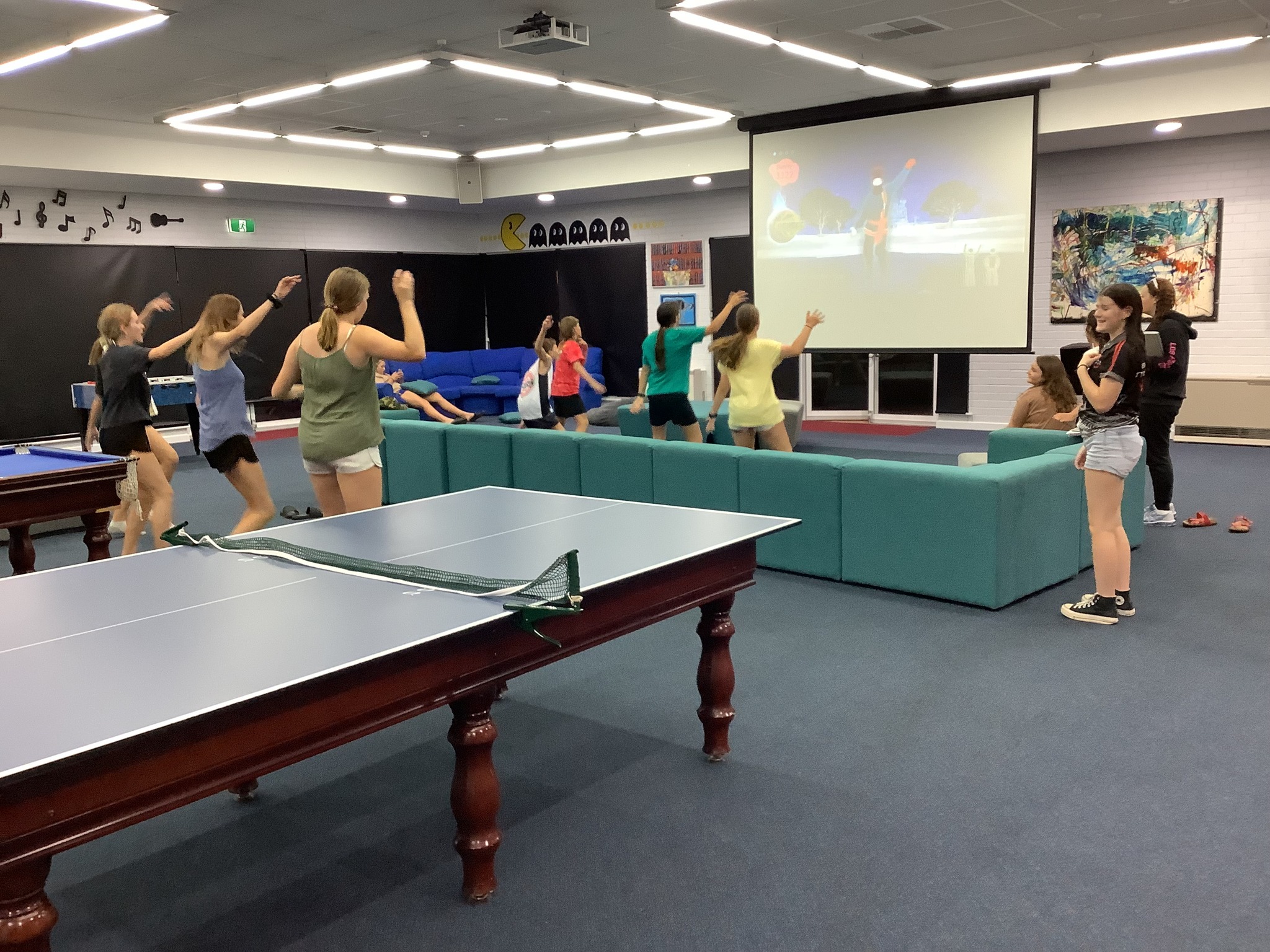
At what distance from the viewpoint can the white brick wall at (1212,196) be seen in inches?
387

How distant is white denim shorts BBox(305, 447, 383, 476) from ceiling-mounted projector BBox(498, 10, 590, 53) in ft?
12.0

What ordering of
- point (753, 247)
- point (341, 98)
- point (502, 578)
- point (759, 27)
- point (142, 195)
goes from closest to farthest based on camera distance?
1. point (502, 578)
2. point (759, 27)
3. point (341, 98)
4. point (753, 247)
5. point (142, 195)

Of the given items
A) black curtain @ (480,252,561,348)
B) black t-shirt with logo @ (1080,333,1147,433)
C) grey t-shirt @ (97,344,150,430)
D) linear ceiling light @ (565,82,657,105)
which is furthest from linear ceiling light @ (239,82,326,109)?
black t-shirt with logo @ (1080,333,1147,433)

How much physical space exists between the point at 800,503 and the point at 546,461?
2019mm

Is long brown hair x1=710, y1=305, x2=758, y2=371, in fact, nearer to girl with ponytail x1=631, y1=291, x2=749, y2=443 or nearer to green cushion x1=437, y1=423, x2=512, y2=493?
girl with ponytail x1=631, y1=291, x2=749, y2=443

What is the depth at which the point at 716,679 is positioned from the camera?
3334 mm

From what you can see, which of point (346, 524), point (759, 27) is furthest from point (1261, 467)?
point (346, 524)

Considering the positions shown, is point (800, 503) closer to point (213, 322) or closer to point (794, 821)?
point (794, 821)

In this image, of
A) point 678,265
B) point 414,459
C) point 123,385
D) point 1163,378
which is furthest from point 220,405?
point 678,265

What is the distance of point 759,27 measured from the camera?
720 centimetres

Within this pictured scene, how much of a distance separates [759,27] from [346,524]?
5.36m

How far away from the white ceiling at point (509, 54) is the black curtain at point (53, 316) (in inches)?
84.9

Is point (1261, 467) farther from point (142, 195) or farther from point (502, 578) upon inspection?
point (142, 195)

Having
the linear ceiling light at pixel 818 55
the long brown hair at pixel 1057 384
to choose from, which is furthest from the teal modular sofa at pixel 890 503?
the linear ceiling light at pixel 818 55
